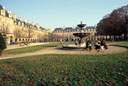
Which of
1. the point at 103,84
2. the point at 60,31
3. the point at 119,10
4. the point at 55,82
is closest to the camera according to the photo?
the point at 103,84

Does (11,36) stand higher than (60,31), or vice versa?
(60,31)

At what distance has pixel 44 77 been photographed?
6250 mm

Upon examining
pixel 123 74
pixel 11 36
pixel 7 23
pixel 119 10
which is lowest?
pixel 123 74

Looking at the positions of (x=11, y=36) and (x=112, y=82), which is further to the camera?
(x=11, y=36)

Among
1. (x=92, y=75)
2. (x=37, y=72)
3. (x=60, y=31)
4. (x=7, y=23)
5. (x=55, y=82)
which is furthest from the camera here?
(x=60, y=31)

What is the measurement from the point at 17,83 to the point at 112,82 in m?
4.92

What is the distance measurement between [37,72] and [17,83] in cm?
143

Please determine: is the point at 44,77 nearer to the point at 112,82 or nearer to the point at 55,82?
the point at 55,82

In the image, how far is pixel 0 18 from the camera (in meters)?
53.8

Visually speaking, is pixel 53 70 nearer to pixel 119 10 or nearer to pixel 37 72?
pixel 37 72

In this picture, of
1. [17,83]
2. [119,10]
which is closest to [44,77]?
[17,83]

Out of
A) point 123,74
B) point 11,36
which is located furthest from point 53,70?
point 11,36

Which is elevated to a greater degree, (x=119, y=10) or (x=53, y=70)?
(x=119, y=10)

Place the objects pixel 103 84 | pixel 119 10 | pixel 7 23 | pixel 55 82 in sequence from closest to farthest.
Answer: pixel 103 84, pixel 55 82, pixel 119 10, pixel 7 23
